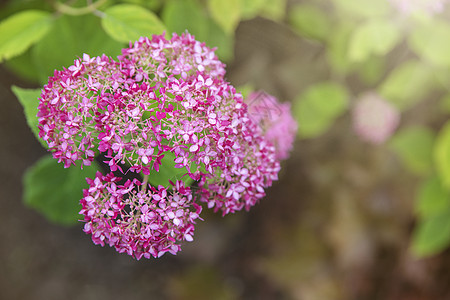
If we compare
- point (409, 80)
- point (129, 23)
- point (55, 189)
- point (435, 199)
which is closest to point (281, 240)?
point (435, 199)

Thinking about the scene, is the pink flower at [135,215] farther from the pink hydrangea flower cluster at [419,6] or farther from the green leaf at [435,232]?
the green leaf at [435,232]

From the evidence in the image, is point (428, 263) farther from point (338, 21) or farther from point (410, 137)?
point (338, 21)

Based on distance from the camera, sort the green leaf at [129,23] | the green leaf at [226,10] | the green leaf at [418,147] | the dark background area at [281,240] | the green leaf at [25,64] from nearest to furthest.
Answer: the green leaf at [129,23] → the green leaf at [226,10] → the green leaf at [25,64] → the green leaf at [418,147] → the dark background area at [281,240]

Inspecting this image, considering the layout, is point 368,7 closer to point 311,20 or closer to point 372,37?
point 372,37

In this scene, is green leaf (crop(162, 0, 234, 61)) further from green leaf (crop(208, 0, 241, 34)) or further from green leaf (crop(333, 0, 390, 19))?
green leaf (crop(333, 0, 390, 19))

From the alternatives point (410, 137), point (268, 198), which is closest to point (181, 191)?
point (410, 137)

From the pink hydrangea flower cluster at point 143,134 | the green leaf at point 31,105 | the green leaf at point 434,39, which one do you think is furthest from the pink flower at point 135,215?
the green leaf at point 434,39
